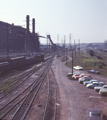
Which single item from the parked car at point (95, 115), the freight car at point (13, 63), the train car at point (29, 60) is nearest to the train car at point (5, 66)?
the freight car at point (13, 63)

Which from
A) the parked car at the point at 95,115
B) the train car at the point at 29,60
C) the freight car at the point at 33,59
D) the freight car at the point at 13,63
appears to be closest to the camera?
the parked car at the point at 95,115

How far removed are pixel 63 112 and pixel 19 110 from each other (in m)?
4.15

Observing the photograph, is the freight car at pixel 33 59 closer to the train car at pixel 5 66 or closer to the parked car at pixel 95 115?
the train car at pixel 5 66

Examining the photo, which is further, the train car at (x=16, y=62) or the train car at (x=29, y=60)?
the train car at (x=29, y=60)

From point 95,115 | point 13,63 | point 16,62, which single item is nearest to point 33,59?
point 16,62

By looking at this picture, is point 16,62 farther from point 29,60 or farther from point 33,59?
point 33,59

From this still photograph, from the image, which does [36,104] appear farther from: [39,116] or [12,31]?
[12,31]

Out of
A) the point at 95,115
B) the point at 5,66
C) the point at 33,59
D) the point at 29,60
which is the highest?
the point at 33,59

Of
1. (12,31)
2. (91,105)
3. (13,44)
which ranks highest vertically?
(12,31)

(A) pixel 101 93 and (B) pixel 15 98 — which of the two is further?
(A) pixel 101 93

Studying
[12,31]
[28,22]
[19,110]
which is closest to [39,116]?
[19,110]

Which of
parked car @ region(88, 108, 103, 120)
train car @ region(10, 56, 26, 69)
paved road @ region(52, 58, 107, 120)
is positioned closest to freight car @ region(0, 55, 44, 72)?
train car @ region(10, 56, 26, 69)

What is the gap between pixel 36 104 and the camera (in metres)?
18.1

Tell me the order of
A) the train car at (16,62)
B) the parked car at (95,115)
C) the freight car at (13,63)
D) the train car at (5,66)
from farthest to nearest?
the train car at (16,62) < the freight car at (13,63) < the train car at (5,66) < the parked car at (95,115)
